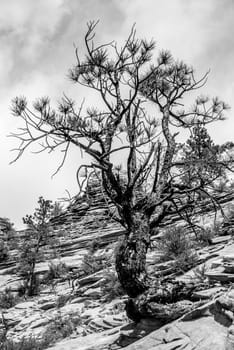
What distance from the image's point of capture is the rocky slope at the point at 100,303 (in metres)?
4.38

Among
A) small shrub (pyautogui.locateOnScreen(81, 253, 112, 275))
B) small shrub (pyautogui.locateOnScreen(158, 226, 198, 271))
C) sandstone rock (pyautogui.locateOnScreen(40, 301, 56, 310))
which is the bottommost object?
sandstone rock (pyautogui.locateOnScreen(40, 301, 56, 310))

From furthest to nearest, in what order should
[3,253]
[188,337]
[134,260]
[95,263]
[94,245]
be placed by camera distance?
[3,253] < [94,245] < [95,263] < [134,260] < [188,337]

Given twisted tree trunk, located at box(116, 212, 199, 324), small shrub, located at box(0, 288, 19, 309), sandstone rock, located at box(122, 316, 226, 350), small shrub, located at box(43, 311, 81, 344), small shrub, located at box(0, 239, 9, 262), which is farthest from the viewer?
small shrub, located at box(0, 239, 9, 262)

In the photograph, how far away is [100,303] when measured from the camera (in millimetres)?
9750

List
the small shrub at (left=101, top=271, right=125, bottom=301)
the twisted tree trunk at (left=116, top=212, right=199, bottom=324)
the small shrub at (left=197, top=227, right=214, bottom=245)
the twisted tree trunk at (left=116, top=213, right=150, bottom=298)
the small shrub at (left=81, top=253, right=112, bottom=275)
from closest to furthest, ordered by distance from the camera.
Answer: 1. the twisted tree trunk at (left=116, top=212, right=199, bottom=324)
2. the twisted tree trunk at (left=116, top=213, right=150, bottom=298)
3. the small shrub at (left=101, top=271, right=125, bottom=301)
4. the small shrub at (left=197, top=227, right=214, bottom=245)
5. the small shrub at (left=81, top=253, right=112, bottom=275)

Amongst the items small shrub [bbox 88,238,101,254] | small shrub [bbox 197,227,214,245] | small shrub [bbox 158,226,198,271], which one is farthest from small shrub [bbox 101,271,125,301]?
small shrub [bbox 88,238,101,254]

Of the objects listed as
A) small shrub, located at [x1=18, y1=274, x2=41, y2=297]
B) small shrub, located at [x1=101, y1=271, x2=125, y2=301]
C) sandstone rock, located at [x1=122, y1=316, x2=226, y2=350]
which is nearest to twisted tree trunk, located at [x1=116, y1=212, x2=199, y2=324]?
sandstone rock, located at [x1=122, y1=316, x2=226, y2=350]

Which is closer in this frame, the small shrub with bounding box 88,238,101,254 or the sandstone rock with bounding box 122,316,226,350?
the sandstone rock with bounding box 122,316,226,350

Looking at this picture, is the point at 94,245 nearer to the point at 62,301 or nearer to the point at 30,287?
the point at 30,287

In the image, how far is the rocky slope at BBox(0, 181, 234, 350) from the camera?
14.4ft

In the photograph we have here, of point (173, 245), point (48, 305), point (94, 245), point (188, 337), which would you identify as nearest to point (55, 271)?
point (94, 245)

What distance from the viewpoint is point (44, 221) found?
2117 centimetres

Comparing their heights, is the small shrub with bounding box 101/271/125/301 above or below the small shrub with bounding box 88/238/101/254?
below

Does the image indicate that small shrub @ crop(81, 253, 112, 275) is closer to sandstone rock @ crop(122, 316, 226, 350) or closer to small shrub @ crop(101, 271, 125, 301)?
small shrub @ crop(101, 271, 125, 301)
